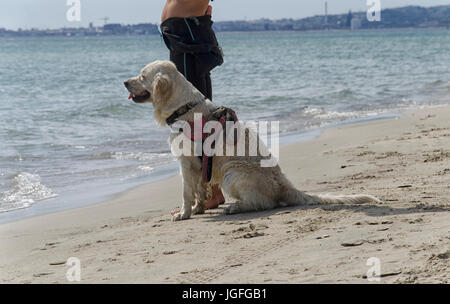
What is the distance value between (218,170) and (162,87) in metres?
0.93

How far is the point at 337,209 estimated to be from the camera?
17.5 ft

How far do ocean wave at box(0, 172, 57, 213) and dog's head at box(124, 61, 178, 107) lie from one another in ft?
7.54

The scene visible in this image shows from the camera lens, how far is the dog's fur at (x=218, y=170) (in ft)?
19.0

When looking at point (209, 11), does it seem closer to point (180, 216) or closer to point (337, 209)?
point (180, 216)

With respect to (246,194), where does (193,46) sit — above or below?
above

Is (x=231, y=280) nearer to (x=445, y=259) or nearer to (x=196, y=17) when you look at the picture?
(x=445, y=259)

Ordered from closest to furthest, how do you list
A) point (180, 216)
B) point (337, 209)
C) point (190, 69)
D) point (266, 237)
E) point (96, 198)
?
1. point (266, 237)
2. point (337, 209)
3. point (180, 216)
4. point (190, 69)
5. point (96, 198)

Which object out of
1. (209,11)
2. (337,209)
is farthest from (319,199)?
(209,11)

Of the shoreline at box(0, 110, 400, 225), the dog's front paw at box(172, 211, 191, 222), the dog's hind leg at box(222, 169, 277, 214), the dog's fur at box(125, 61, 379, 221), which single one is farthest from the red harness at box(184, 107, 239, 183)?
the shoreline at box(0, 110, 400, 225)

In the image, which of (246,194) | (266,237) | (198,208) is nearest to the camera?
(266,237)

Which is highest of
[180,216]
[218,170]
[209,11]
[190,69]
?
[209,11]

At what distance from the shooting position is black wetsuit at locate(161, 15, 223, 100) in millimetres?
6375

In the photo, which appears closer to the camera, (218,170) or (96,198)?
(218,170)

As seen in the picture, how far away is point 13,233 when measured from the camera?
5969 mm
